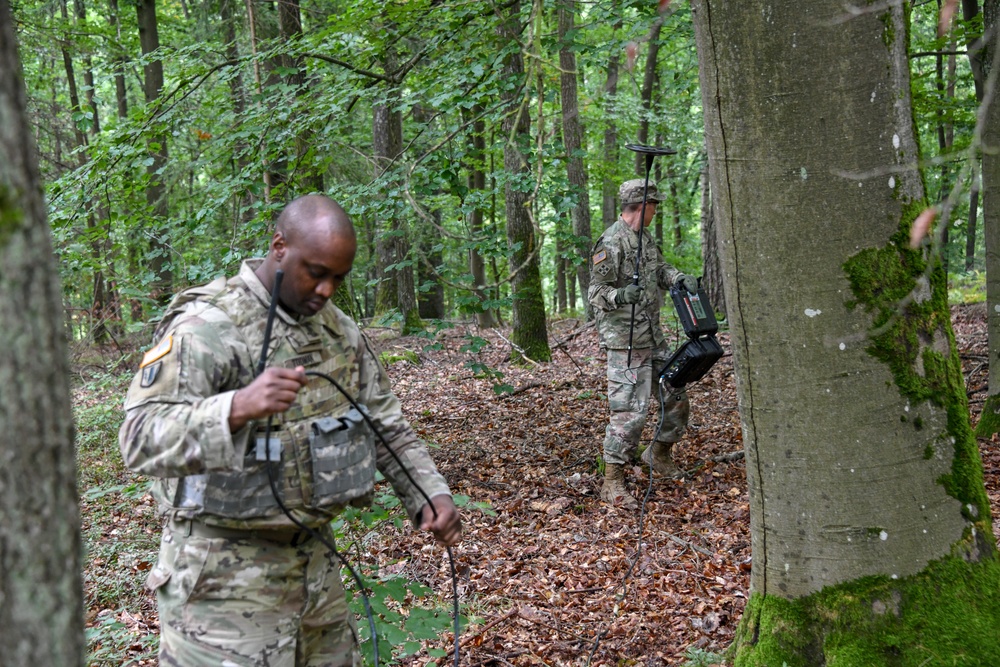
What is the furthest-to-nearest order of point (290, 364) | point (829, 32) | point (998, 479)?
point (998, 479) → point (829, 32) → point (290, 364)

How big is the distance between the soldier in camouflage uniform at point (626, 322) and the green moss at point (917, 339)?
133 inches

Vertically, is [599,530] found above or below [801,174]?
below

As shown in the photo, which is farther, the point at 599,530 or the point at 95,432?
the point at 95,432

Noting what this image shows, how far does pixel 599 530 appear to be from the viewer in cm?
585

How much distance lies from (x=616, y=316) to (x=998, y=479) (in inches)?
118

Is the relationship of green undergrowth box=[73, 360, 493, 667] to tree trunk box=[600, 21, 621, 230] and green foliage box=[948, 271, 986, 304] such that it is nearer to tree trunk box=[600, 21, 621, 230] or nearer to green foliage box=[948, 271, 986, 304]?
tree trunk box=[600, 21, 621, 230]

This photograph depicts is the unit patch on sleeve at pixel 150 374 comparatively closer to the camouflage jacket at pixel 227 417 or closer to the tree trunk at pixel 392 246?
the camouflage jacket at pixel 227 417

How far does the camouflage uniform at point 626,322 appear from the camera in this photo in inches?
256

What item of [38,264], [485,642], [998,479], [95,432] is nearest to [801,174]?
[38,264]

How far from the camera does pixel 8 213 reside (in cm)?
143

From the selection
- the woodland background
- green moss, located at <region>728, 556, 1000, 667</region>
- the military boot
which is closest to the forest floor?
the woodland background

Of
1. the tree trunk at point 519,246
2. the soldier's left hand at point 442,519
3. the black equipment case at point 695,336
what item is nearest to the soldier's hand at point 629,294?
the black equipment case at point 695,336

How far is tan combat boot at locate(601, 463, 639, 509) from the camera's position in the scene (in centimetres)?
638

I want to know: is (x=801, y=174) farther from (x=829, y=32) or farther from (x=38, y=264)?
(x=38, y=264)
